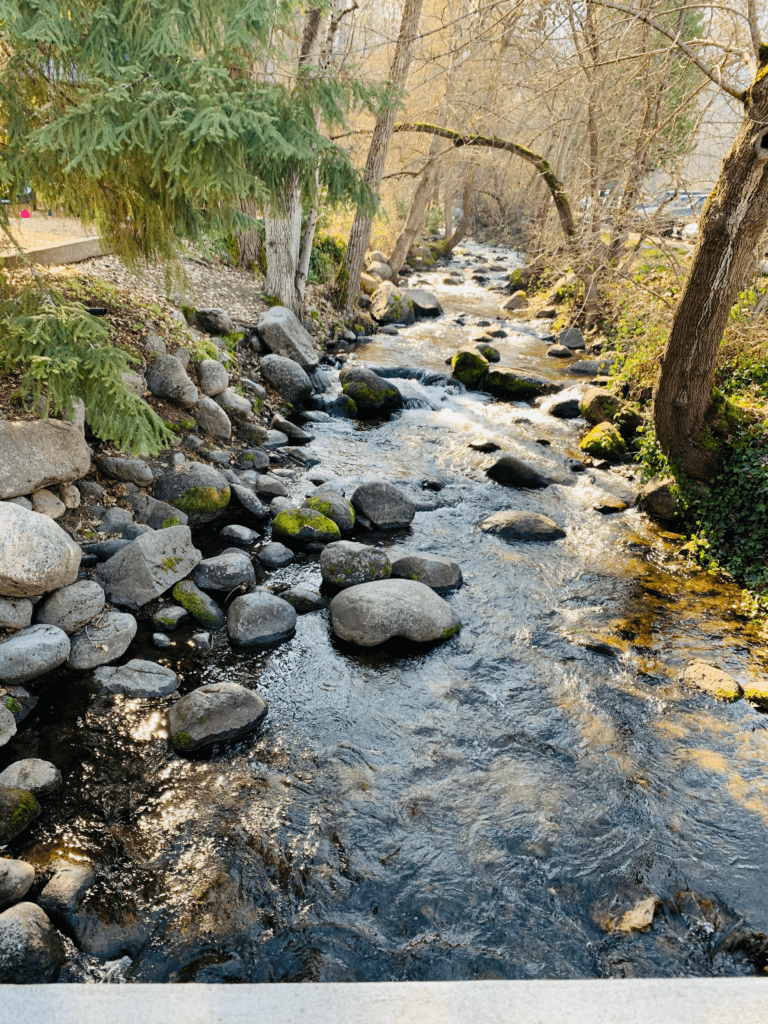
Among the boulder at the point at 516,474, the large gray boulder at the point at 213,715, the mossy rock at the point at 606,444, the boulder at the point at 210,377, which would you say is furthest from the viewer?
the mossy rock at the point at 606,444

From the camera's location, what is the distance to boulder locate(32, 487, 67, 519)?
5.93 metres

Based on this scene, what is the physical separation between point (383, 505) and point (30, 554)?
414cm

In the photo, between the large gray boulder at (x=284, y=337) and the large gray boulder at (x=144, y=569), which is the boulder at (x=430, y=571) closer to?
the large gray boulder at (x=144, y=569)

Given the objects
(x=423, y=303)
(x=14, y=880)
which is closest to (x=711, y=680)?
(x=14, y=880)

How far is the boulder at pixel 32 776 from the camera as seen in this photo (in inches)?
161

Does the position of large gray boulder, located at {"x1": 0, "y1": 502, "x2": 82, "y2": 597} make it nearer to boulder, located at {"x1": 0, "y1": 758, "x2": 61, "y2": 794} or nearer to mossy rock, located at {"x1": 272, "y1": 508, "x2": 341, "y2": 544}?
boulder, located at {"x1": 0, "y1": 758, "x2": 61, "y2": 794}

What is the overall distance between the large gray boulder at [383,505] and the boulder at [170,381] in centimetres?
268

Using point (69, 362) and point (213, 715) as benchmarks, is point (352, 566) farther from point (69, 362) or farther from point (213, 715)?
point (69, 362)

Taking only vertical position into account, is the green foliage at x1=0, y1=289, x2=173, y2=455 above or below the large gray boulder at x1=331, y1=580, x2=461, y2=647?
above

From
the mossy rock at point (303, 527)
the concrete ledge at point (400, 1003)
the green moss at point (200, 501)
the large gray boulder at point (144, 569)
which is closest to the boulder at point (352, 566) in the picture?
the mossy rock at point (303, 527)

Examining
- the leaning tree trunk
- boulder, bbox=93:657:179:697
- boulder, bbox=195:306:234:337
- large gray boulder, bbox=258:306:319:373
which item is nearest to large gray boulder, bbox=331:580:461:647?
boulder, bbox=93:657:179:697

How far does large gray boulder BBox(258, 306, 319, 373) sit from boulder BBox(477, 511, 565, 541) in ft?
18.3

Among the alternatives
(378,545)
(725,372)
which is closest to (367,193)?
(378,545)

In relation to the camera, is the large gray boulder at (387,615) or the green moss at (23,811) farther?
the large gray boulder at (387,615)
